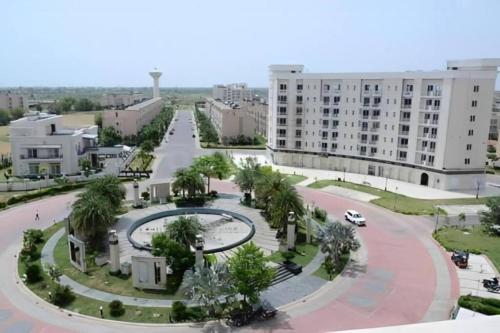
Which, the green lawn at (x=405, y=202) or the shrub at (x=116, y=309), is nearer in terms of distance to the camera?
the shrub at (x=116, y=309)

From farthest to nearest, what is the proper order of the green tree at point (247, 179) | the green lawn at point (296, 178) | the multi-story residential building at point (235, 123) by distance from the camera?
1. the multi-story residential building at point (235, 123)
2. the green lawn at point (296, 178)
3. the green tree at point (247, 179)

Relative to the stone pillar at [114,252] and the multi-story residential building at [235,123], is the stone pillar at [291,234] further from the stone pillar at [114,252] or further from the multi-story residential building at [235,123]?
the multi-story residential building at [235,123]

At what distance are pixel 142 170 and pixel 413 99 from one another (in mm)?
46165

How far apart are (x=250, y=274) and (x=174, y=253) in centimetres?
763

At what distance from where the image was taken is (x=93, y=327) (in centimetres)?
2431

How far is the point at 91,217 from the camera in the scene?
34469 mm

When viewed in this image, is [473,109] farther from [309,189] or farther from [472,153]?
[309,189]

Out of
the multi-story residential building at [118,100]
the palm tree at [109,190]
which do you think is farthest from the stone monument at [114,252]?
the multi-story residential building at [118,100]

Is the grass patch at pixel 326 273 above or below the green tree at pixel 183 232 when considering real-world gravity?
below

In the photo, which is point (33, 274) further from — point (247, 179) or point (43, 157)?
point (43, 157)

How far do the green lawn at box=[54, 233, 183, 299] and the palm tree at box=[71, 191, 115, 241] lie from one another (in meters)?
3.01

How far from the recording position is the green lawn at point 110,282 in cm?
2825

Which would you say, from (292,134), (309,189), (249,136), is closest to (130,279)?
(309,189)

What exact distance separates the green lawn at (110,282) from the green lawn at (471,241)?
84.5 ft
